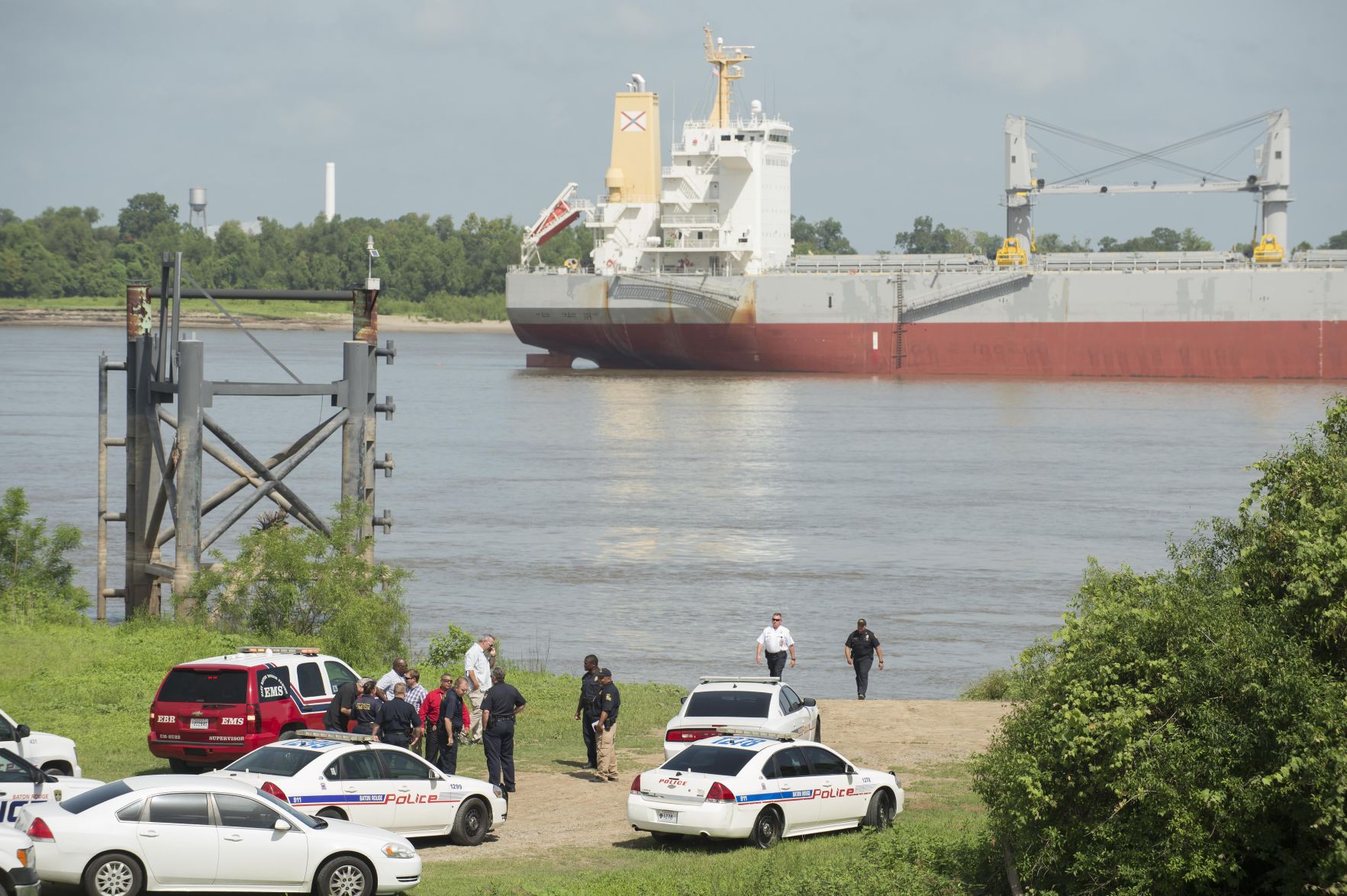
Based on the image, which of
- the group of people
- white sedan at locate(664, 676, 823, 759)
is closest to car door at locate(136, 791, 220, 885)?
white sedan at locate(664, 676, 823, 759)

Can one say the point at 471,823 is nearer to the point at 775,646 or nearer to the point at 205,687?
the point at 205,687

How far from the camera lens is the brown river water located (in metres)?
28.8

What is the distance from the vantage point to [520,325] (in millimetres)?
88562

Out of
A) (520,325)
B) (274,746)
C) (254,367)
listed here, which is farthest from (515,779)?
(254,367)

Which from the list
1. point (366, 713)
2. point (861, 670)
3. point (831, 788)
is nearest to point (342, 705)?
point (366, 713)

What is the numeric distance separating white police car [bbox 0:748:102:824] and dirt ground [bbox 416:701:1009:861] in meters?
2.73

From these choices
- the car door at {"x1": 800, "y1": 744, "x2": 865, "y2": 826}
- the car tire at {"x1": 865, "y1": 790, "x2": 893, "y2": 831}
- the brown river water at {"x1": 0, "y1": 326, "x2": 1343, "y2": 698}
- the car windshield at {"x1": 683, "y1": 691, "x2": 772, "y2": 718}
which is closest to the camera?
the car door at {"x1": 800, "y1": 744, "x2": 865, "y2": 826}

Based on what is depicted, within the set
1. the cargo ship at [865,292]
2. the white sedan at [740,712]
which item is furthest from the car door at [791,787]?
the cargo ship at [865,292]

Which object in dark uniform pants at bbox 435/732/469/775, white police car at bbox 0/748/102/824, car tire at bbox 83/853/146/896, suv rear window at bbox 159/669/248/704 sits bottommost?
dark uniform pants at bbox 435/732/469/775

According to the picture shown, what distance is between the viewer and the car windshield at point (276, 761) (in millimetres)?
12891

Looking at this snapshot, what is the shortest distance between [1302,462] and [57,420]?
206ft

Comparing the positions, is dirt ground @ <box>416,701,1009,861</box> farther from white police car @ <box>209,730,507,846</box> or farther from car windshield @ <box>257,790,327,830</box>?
car windshield @ <box>257,790,327,830</box>

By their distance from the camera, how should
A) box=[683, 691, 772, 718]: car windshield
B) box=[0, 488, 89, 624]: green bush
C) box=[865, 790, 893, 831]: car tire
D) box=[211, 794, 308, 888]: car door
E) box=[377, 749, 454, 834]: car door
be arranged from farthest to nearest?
box=[0, 488, 89, 624]: green bush, box=[683, 691, 772, 718]: car windshield, box=[865, 790, 893, 831]: car tire, box=[377, 749, 454, 834]: car door, box=[211, 794, 308, 888]: car door

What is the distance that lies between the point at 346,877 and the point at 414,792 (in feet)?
5.75
